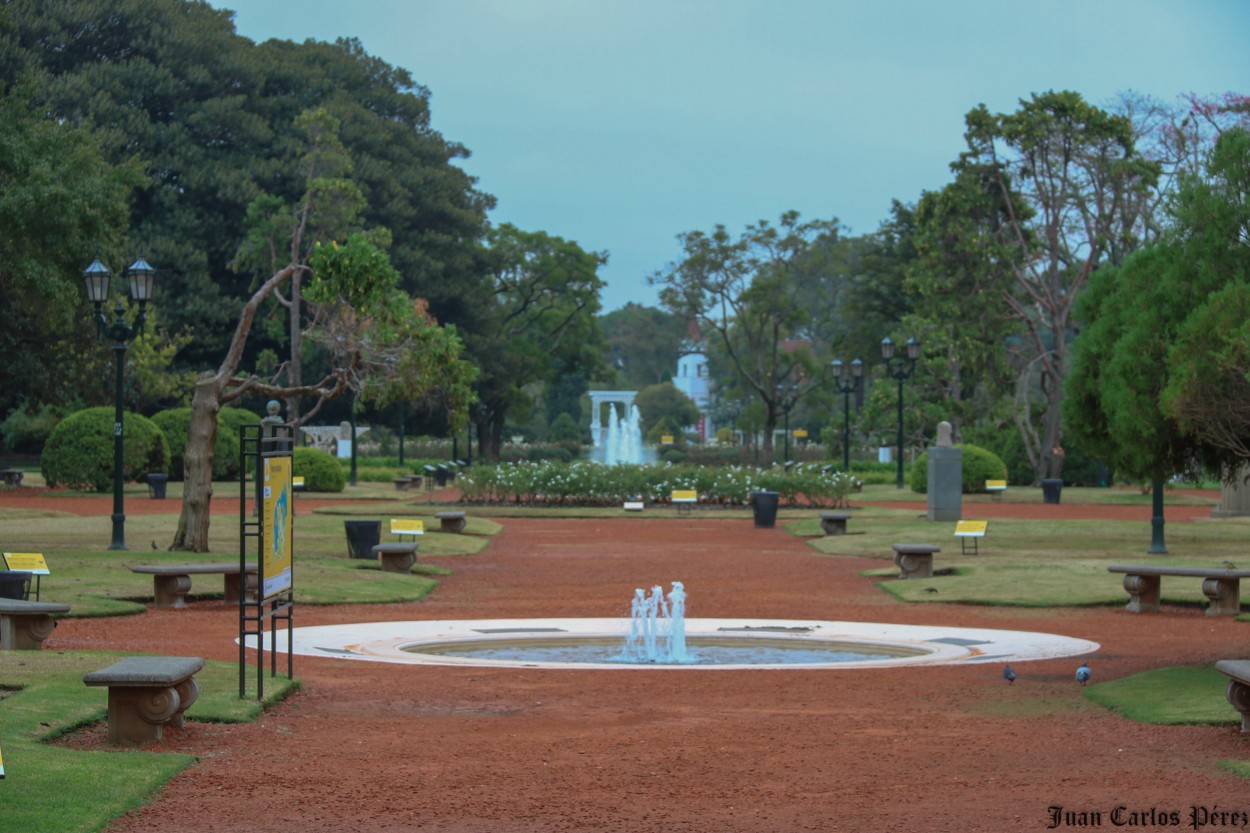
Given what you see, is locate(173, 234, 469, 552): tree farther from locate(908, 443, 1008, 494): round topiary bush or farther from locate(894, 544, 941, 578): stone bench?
locate(908, 443, 1008, 494): round topiary bush

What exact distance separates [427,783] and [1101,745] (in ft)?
15.1

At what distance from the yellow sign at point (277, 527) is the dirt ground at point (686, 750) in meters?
1.00

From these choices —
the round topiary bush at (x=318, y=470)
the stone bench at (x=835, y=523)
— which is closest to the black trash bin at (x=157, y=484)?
the round topiary bush at (x=318, y=470)

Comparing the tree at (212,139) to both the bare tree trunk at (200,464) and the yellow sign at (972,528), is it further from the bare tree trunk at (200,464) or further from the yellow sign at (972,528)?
the yellow sign at (972,528)

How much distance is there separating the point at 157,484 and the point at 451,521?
1268 cm

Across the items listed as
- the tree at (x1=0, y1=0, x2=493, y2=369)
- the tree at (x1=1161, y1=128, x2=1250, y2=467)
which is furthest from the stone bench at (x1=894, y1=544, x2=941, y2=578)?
the tree at (x1=0, y1=0, x2=493, y2=369)

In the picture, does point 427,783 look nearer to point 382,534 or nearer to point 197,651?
point 197,651

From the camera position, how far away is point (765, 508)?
36.3 m

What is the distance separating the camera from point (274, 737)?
1048 centimetres

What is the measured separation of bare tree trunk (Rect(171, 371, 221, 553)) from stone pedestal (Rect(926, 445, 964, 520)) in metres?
17.5

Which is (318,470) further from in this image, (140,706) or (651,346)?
(651,346)

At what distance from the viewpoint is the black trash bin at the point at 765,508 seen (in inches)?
1426

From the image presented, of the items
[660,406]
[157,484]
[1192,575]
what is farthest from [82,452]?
[660,406]

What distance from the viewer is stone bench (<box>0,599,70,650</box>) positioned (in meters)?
14.0
